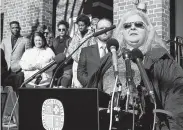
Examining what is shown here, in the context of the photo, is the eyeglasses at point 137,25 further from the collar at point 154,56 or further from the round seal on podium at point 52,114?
the round seal on podium at point 52,114

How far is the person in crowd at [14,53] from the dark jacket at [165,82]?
3.35 m

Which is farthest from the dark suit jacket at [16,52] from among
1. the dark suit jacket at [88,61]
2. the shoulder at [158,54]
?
the shoulder at [158,54]

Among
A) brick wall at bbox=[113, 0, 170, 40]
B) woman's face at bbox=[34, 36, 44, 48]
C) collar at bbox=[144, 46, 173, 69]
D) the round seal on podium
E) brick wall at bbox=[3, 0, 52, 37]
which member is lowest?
the round seal on podium

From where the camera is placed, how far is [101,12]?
731 centimetres

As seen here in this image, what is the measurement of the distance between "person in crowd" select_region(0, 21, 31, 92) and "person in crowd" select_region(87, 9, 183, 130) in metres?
3.29

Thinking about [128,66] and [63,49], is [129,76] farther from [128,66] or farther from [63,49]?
[63,49]

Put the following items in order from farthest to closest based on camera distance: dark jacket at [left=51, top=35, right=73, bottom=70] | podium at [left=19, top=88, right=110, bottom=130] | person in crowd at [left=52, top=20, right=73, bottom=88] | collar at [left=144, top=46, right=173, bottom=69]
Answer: dark jacket at [left=51, top=35, right=73, bottom=70] < person in crowd at [left=52, top=20, right=73, bottom=88] < collar at [left=144, top=46, right=173, bottom=69] < podium at [left=19, top=88, right=110, bottom=130]

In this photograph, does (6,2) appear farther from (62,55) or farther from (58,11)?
(62,55)

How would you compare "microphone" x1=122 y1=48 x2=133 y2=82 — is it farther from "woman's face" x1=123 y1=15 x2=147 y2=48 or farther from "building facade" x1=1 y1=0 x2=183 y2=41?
"building facade" x1=1 y1=0 x2=183 y2=41

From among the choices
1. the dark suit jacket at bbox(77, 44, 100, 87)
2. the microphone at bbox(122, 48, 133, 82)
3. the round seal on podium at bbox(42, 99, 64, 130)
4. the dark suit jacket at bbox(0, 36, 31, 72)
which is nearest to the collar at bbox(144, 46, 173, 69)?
the microphone at bbox(122, 48, 133, 82)

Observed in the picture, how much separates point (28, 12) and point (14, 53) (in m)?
1.80

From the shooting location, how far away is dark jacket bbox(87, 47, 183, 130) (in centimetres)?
197

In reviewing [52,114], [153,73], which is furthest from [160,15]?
[52,114]

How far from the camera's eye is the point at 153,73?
7.41ft
